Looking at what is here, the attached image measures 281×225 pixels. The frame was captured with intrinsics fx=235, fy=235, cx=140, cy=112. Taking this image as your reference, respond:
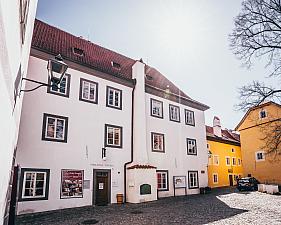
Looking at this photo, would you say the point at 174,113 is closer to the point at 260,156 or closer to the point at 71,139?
the point at 71,139

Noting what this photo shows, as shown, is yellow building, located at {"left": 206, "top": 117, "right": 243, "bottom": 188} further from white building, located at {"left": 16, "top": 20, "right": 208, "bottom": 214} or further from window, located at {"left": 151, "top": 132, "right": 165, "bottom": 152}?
window, located at {"left": 151, "top": 132, "right": 165, "bottom": 152}

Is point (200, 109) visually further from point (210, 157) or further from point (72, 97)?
point (72, 97)

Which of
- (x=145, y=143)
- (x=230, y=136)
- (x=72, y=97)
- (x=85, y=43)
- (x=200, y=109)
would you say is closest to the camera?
(x=72, y=97)

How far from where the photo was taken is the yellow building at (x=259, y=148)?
28047mm

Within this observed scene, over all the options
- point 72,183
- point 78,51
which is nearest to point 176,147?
point 72,183

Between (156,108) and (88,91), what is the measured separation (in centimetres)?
727

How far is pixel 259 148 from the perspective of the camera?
3005 cm

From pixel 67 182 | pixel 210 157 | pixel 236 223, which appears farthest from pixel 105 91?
pixel 210 157

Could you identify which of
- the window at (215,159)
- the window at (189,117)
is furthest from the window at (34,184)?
the window at (215,159)

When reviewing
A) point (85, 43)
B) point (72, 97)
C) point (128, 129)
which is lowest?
point (128, 129)

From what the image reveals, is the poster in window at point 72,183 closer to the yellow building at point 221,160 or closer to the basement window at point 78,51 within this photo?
the basement window at point 78,51

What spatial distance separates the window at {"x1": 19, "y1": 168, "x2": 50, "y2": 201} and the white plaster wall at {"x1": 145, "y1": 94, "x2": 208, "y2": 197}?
29.3 ft

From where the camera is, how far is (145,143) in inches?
764

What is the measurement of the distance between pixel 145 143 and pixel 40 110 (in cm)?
863
